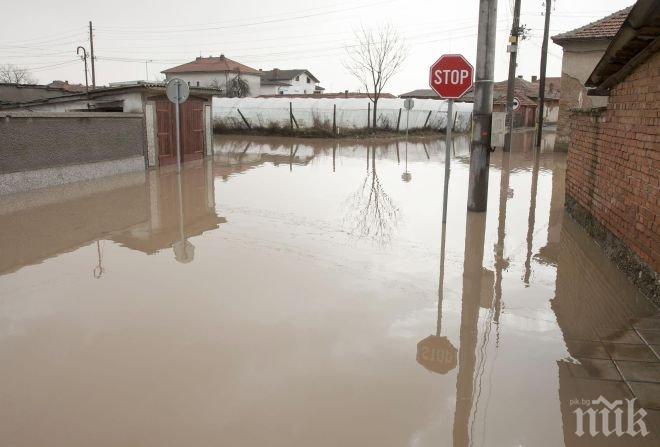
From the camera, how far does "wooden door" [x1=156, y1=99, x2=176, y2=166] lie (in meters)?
16.9

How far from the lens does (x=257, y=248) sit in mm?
7797

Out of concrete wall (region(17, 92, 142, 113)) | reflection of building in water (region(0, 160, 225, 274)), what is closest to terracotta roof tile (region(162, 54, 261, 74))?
concrete wall (region(17, 92, 142, 113))

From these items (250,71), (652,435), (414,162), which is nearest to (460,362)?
(652,435)

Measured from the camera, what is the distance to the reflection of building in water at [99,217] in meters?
7.96

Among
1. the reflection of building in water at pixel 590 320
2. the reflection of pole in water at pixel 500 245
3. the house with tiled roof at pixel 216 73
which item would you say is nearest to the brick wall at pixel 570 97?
the reflection of pole in water at pixel 500 245

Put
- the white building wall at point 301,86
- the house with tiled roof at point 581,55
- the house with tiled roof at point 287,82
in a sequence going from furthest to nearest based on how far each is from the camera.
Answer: the white building wall at point 301,86 → the house with tiled roof at point 287,82 → the house with tiled roof at point 581,55

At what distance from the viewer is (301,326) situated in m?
5.02

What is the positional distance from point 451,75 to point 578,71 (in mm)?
15902

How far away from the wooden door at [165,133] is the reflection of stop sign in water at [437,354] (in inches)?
549

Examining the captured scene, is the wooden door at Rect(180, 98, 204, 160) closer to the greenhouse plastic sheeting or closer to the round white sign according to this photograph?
the round white sign

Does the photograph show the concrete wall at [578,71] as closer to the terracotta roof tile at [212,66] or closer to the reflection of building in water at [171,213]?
the reflection of building in water at [171,213]

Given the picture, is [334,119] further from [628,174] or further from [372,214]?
[628,174]

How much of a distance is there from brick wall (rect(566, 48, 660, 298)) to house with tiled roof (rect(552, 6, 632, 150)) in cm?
1377

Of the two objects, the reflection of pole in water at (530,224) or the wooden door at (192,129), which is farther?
the wooden door at (192,129)
